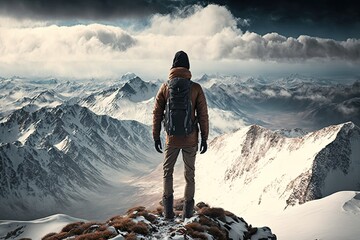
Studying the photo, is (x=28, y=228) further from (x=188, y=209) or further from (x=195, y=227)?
(x=195, y=227)

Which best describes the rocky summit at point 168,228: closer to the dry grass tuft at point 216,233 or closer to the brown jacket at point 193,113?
the dry grass tuft at point 216,233

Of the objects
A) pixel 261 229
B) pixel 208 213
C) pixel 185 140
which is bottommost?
pixel 261 229

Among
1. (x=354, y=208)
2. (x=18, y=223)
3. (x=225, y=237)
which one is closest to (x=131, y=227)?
(x=225, y=237)

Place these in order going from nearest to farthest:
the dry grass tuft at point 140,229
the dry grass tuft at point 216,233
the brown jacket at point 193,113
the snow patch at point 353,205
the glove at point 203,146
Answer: the dry grass tuft at point 140,229 < the dry grass tuft at point 216,233 < the brown jacket at point 193,113 < the glove at point 203,146 < the snow patch at point 353,205

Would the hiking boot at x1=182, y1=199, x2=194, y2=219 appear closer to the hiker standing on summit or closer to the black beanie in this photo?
the hiker standing on summit

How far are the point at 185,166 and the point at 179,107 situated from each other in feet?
11.4

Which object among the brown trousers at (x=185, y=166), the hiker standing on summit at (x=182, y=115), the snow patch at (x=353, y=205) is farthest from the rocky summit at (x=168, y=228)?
the snow patch at (x=353, y=205)

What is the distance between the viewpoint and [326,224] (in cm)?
4341

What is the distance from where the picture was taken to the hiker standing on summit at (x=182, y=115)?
18312 mm

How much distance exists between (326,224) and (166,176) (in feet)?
104

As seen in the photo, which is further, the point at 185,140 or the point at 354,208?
the point at 354,208

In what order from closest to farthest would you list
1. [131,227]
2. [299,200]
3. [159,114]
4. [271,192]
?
1. [131,227]
2. [159,114]
3. [299,200]
4. [271,192]

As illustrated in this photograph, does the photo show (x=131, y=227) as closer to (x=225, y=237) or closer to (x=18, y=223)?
(x=225, y=237)

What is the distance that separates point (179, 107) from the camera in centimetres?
1827
